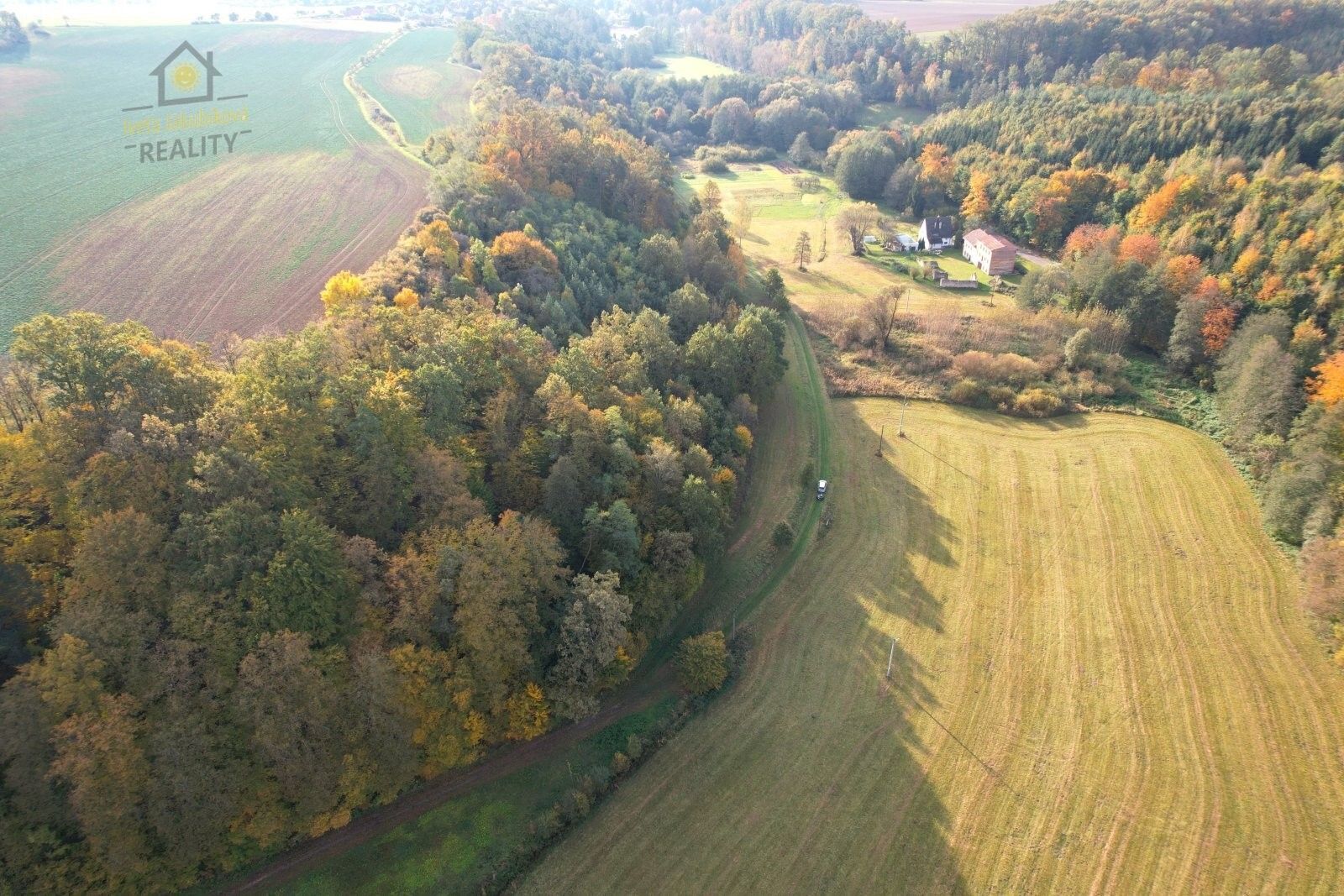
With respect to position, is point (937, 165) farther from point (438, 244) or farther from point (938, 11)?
point (938, 11)

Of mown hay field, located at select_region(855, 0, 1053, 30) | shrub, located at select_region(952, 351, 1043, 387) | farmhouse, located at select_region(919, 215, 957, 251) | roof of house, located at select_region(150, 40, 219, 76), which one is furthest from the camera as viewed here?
mown hay field, located at select_region(855, 0, 1053, 30)

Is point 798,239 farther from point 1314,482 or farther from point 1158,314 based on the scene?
point 1314,482

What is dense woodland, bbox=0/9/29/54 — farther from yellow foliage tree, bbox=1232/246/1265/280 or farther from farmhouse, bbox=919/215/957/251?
yellow foliage tree, bbox=1232/246/1265/280

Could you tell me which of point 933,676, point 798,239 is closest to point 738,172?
point 798,239

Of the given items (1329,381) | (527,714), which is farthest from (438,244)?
(1329,381)

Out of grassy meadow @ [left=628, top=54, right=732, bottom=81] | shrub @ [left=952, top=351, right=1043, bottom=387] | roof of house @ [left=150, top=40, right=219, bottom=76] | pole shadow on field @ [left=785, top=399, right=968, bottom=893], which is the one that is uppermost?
Answer: grassy meadow @ [left=628, top=54, right=732, bottom=81]

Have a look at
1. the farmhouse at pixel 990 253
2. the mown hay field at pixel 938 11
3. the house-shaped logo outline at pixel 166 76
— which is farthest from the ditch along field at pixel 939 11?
the house-shaped logo outline at pixel 166 76

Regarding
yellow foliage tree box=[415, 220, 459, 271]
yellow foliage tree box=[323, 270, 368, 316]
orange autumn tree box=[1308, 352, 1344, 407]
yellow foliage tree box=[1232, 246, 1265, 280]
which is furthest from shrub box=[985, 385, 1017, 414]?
yellow foliage tree box=[323, 270, 368, 316]

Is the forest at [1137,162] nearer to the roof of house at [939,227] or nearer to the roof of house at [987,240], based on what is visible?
the roof of house at [939,227]
